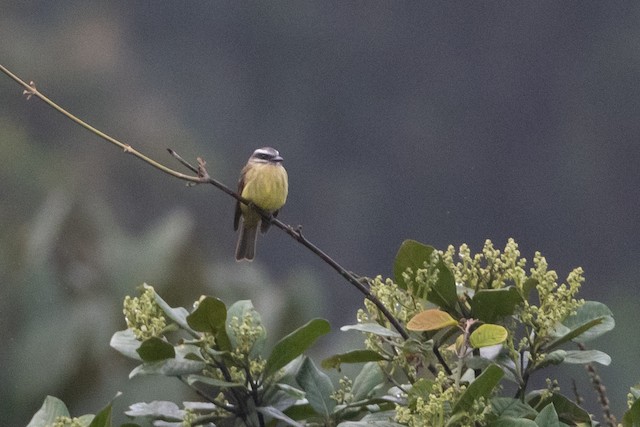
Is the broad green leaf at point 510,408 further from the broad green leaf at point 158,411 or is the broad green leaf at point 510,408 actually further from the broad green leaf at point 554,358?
the broad green leaf at point 158,411

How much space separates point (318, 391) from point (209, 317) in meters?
0.12

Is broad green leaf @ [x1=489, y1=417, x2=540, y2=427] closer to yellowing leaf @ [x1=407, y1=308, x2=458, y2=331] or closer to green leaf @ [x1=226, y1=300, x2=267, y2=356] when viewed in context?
yellowing leaf @ [x1=407, y1=308, x2=458, y2=331]

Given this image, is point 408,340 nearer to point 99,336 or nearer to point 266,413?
point 266,413

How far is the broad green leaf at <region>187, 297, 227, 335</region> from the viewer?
68 centimetres

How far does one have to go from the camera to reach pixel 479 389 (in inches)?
23.5

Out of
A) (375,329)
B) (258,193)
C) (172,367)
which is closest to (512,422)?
(375,329)

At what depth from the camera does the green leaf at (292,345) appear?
726 millimetres

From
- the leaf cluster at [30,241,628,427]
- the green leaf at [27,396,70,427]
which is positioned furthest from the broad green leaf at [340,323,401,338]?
the green leaf at [27,396,70,427]

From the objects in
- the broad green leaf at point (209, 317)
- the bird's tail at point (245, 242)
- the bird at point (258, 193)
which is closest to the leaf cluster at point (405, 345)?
the broad green leaf at point (209, 317)

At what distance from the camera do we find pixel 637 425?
634 millimetres

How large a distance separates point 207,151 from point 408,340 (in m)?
1.91

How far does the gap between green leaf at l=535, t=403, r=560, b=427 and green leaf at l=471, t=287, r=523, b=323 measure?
0.08m

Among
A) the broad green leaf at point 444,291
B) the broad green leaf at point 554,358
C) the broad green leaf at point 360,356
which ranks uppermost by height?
the broad green leaf at point 444,291

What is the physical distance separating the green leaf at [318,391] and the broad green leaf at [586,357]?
183 millimetres
